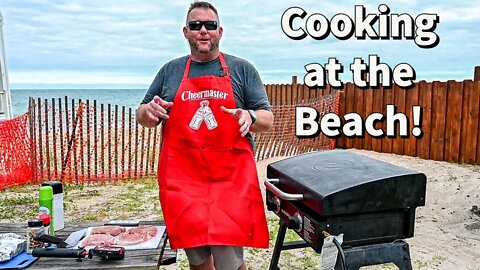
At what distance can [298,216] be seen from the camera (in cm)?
219

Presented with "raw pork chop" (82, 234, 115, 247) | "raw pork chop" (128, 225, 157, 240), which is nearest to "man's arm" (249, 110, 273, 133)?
"raw pork chop" (128, 225, 157, 240)

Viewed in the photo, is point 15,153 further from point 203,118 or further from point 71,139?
point 203,118

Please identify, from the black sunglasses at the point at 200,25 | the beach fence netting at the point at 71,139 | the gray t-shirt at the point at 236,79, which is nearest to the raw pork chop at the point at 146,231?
the gray t-shirt at the point at 236,79

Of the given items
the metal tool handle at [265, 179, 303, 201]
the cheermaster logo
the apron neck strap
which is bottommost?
the metal tool handle at [265, 179, 303, 201]

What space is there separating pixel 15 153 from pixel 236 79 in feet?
21.8

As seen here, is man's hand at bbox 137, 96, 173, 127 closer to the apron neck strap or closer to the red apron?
the red apron

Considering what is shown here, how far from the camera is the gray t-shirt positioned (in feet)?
8.18

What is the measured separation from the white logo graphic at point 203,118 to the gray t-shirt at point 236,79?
17 cm

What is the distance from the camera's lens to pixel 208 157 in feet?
7.89

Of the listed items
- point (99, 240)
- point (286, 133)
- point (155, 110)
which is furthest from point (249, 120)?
point (286, 133)

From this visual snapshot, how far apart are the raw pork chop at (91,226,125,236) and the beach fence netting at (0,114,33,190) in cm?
563

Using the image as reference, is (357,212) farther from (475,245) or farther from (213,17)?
(475,245)

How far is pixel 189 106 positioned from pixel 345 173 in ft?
2.94

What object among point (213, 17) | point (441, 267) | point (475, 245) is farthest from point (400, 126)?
point (213, 17)
